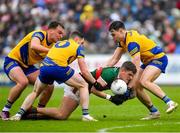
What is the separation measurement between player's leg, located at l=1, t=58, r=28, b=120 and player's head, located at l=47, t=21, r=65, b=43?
0.96 metres

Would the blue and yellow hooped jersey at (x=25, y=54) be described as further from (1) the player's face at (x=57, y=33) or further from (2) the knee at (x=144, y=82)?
(2) the knee at (x=144, y=82)

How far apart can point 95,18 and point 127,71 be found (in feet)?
52.9

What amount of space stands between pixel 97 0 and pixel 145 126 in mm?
18431

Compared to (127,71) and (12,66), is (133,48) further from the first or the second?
(12,66)

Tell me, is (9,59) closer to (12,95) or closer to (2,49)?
(12,95)

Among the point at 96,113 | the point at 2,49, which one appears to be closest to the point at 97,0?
the point at 2,49

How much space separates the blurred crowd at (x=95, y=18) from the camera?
3039 cm

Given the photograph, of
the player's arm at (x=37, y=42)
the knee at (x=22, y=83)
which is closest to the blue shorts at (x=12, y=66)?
the knee at (x=22, y=83)

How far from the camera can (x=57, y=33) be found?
52.4ft

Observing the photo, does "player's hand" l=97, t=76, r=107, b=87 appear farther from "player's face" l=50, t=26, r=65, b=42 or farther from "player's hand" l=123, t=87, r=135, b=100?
"player's face" l=50, t=26, r=65, b=42

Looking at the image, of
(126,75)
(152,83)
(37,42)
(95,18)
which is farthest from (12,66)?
(95,18)

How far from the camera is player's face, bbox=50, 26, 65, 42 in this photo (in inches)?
626

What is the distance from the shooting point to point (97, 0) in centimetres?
3225

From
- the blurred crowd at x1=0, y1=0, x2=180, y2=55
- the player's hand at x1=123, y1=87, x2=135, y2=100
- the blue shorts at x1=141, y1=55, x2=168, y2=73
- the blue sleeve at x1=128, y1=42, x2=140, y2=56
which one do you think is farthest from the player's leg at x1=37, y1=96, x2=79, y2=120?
the blurred crowd at x1=0, y1=0, x2=180, y2=55
